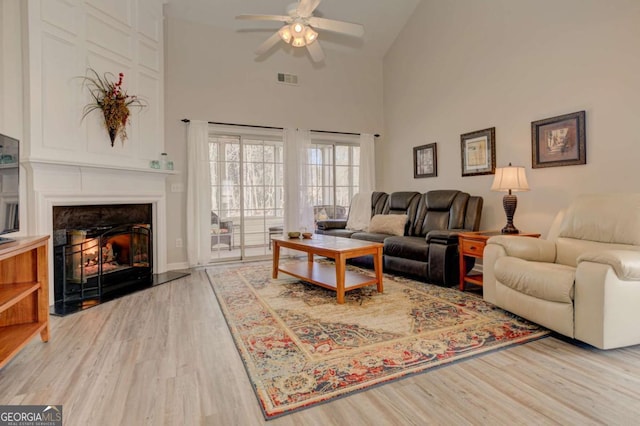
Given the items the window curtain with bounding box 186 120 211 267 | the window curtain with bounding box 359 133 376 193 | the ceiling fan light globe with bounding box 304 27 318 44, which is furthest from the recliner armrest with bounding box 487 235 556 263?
the window curtain with bounding box 186 120 211 267

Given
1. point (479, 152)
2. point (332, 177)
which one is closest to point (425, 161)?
point (479, 152)

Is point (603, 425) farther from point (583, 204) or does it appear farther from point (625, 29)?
point (625, 29)

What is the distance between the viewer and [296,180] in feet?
18.3

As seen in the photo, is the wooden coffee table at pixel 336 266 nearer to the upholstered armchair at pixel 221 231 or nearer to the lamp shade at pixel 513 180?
the lamp shade at pixel 513 180

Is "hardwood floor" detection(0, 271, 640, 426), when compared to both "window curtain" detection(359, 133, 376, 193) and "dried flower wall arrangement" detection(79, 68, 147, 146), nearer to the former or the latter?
"dried flower wall arrangement" detection(79, 68, 147, 146)

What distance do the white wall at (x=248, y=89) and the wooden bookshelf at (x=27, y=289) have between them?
2438 millimetres

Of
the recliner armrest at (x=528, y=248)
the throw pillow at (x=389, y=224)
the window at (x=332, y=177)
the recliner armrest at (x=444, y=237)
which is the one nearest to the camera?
the recliner armrest at (x=528, y=248)

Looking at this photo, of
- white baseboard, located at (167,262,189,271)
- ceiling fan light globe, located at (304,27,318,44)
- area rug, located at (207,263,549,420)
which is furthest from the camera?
Result: white baseboard, located at (167,262,189,271)

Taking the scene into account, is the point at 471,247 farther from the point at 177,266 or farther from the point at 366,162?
the point at 177,266

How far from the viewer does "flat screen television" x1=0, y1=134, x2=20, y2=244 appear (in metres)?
2.18

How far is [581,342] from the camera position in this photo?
2.28 meters

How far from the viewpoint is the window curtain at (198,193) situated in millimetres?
4824

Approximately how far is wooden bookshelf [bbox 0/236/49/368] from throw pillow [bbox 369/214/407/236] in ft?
12.0

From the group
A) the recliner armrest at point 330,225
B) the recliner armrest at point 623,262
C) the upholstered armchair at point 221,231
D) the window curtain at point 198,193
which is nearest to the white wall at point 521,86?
the recliner armrest at point 623,262
